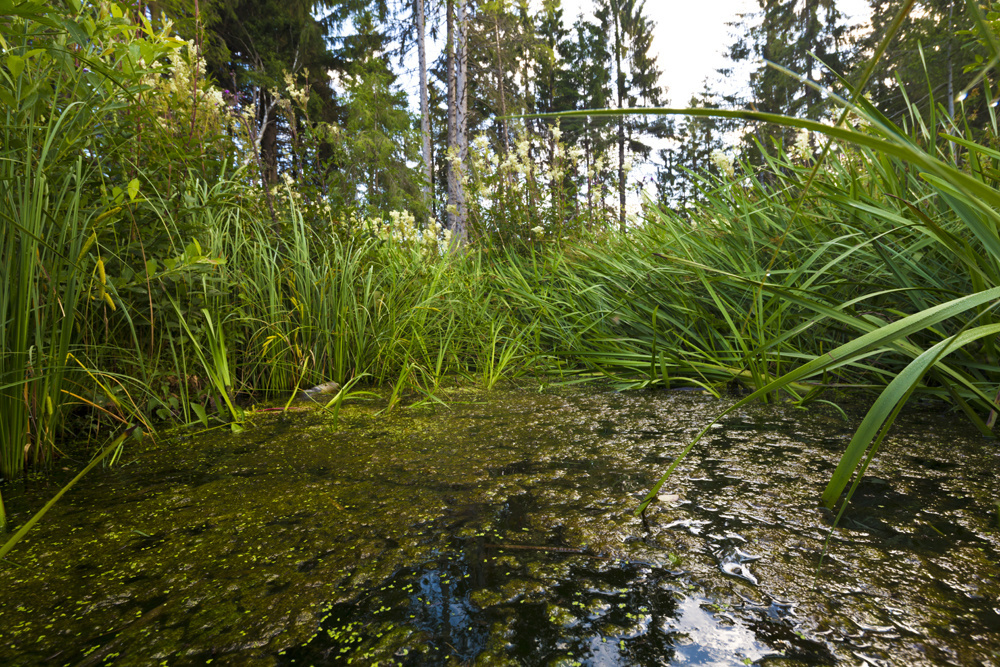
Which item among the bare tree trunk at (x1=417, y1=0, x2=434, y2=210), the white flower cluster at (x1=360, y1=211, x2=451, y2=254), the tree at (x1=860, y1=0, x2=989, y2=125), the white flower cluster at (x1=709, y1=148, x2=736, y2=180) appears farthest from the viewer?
the bare tree trunk at (x1=417, y1=0, x2=434, y2=210)

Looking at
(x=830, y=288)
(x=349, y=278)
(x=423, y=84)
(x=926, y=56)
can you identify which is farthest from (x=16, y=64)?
(x=926, y=56)

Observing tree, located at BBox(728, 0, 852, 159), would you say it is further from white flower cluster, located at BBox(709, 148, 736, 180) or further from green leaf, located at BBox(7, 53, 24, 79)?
green leaf, located at BBox(7, 53, 24, 79)

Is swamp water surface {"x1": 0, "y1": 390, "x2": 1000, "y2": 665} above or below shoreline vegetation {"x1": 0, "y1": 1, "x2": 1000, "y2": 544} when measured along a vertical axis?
Answer: below

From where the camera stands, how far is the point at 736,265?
1.95m

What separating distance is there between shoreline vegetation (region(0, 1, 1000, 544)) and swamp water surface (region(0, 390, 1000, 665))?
0.14m

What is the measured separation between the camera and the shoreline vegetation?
0.97 m

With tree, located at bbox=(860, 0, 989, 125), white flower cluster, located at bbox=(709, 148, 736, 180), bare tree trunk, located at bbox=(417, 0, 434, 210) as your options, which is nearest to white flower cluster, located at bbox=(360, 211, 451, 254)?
white flower cluster, located at bbox=(709, 148, 736, 180)

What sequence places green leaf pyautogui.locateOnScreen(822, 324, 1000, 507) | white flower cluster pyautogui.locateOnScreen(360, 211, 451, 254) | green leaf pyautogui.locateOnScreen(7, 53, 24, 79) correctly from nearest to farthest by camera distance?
green leaf pyautogui.locateOnScreen(822, 324, 1000, 507), green leaf pyautogui.locateOnScreen(7, 53, 24, 79), white flower cluster pyautogui.locateOnScreen(360, 211, 451, 254)

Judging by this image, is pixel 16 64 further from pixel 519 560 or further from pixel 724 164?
pixel 724 164

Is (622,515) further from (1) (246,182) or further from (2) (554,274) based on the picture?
(1) (246,182)

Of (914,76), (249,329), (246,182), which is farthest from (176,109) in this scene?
(914,76)

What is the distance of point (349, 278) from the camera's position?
2102 mm

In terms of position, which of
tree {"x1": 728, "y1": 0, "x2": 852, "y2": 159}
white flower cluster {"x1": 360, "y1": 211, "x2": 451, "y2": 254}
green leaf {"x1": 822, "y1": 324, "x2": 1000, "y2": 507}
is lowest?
green leaf {"x1": 822, "y1": 324, "x2": 1000, "y2": 507}

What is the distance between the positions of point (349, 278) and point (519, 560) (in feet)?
5.43
